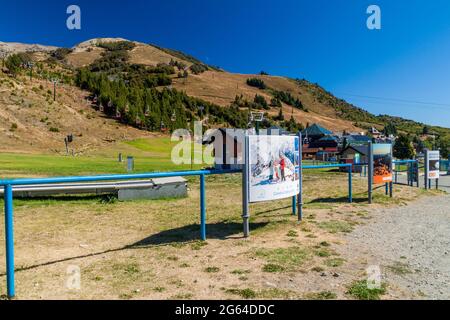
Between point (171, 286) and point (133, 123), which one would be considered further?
point (133, 123)

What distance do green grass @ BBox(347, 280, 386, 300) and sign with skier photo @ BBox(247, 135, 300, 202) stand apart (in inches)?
110

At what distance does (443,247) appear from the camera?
19.1ft

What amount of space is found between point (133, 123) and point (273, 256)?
224ft

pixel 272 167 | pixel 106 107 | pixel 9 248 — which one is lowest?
pixel 9 248

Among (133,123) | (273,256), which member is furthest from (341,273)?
(133,123)

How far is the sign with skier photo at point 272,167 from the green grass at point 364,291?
2.80m

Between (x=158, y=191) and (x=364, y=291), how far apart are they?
854 cm

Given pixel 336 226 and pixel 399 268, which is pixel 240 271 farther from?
pixel 336 226

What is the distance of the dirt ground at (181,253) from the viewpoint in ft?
13.2

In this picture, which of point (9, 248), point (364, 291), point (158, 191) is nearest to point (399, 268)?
point (364, 291)

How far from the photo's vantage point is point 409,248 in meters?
5.78

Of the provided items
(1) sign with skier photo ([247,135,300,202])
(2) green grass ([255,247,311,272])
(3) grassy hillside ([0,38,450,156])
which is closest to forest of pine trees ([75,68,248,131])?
(3) grassy hillside ([0,38,450,156])
